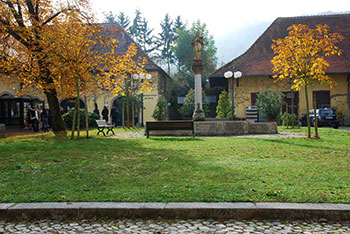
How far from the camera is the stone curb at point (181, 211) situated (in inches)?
155

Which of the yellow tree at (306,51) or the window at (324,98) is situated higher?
the yellow tree at (306,51)

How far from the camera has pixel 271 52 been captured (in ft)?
98.3

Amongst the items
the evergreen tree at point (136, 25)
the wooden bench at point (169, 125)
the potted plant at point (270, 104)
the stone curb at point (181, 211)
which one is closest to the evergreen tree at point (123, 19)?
the evergreen tree at point (136, 25)

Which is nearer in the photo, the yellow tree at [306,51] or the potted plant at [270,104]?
the yellow tree at [306,51]

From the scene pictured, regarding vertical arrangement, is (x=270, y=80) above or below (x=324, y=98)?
above

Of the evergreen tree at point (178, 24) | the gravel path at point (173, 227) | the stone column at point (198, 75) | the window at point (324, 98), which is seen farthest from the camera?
the evergreen tree at point (178, 24)

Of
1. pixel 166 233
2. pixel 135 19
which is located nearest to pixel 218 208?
pixel 166 233

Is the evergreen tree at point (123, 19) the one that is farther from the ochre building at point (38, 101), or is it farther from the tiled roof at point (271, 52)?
the tiled roof at point (271, 52)

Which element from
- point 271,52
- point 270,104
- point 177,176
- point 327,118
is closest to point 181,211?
point 177,176

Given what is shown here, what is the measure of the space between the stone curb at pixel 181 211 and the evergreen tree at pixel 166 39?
60.1m

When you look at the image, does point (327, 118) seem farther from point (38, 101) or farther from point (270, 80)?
point (38, 101)

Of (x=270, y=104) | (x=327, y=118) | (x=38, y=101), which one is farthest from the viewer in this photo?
(x=38, y=101)

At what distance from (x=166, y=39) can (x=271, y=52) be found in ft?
118

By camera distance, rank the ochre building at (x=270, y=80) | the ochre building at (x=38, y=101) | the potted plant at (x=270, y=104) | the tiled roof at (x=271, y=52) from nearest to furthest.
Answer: the potted plant at (x=270, y=104) < the tiled roof at (x=271, y=52) < the ochre building at (x=270, y=80) < the ochre building at (x=38, y=101)
